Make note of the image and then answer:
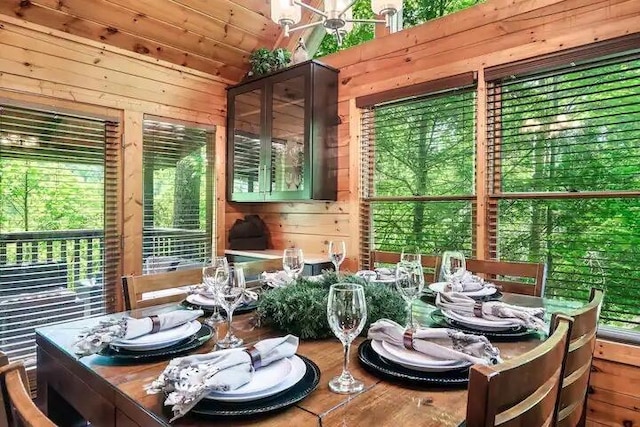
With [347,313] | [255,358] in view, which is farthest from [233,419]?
[347,313]

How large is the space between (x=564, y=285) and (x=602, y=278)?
0.18m

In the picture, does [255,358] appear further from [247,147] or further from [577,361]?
[247,147]

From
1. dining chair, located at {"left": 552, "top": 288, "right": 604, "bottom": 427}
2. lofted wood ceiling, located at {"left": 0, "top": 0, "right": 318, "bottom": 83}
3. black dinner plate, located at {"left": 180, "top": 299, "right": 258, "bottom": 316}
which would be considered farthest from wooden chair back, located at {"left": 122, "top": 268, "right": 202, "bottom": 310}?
lofted wood ceiling, located at {"left": 0, "top": 0, "right": 318, "bottom": 83}

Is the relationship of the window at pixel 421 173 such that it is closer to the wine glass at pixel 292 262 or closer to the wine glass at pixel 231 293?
the wine glass at pixel 292 262

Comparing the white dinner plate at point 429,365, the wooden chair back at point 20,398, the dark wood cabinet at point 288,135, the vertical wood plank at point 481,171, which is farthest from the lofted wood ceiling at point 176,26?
the white dinner plate at point 429,365

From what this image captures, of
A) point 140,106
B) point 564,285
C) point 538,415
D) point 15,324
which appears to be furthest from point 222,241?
point 538,415

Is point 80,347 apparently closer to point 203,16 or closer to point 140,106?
point 140,106

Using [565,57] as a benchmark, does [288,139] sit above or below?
below

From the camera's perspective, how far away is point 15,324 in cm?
244

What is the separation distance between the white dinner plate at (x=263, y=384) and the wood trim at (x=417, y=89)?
217 cm

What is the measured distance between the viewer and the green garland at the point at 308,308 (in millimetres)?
1183

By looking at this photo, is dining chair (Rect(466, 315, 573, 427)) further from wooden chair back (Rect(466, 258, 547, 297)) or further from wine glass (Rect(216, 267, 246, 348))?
wooden chair back (Rect(466, 258, 547, 297))

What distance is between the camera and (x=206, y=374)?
79cm

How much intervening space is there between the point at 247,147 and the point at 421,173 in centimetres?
146
